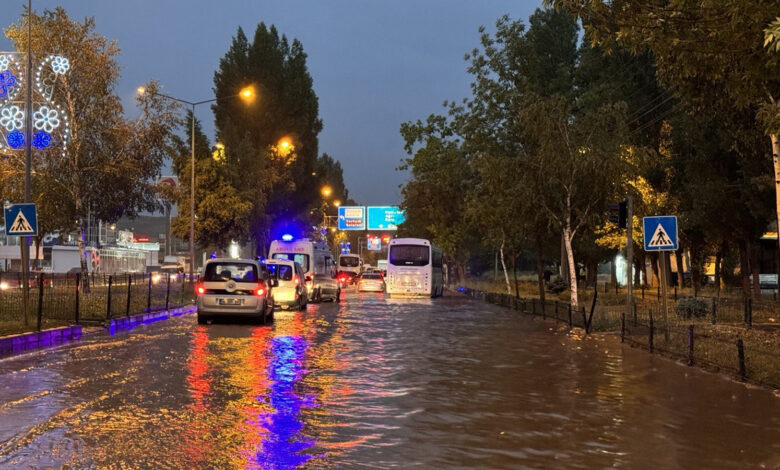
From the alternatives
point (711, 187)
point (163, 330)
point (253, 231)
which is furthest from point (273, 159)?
point (163, 330)

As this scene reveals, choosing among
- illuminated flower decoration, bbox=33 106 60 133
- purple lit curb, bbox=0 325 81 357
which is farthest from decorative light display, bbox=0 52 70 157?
purple lit curb, bbox=0 325 81 357

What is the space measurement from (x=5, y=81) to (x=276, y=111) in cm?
3684

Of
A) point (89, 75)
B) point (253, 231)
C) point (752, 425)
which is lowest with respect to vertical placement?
point (752, 425)

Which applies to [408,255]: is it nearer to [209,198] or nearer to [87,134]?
[209,198]

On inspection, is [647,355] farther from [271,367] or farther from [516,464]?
[516,464]

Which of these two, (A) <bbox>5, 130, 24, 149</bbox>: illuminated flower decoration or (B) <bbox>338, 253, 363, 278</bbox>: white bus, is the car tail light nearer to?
(A) <bbox>5, 130, 24, 149</bbox>: illuminated flower decoration

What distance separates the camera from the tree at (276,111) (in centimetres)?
6381

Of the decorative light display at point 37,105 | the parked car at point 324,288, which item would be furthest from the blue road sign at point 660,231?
the parked car at point 324,288

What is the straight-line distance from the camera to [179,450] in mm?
7711

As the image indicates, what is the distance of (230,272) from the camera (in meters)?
24.0

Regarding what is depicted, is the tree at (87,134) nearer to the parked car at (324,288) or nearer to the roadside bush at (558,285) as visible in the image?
the parked car at (324,288)

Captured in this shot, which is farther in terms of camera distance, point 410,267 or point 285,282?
point 410,267

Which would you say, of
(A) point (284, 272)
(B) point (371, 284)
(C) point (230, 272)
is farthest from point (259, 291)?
(B) point (371, 284)

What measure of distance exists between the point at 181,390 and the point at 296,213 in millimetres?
58227
